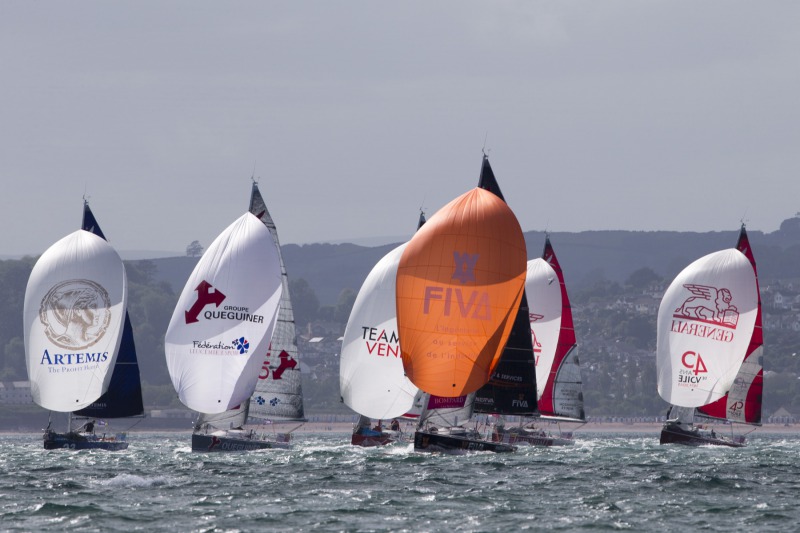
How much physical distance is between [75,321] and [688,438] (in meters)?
27.9

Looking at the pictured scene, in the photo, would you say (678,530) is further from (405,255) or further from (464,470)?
(405,255)

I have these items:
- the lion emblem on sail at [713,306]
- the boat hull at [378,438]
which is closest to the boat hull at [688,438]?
the lion emblem on sail at [713,306]

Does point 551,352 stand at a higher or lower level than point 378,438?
higher

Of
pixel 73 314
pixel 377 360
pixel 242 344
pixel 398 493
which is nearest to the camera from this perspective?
pixel 398 493

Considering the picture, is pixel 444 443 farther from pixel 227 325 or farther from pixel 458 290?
pixel 227 325

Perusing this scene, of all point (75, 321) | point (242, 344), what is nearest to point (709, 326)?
point (242, 344)

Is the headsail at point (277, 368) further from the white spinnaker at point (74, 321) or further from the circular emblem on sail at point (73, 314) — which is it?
the circular emblem on sail at point (73, 314)

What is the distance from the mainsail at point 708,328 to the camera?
71875 millimetres

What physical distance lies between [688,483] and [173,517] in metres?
16.8

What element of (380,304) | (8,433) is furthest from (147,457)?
(8,433)

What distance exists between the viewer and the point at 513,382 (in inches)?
2426

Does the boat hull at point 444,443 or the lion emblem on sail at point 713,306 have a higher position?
the lion emblem on sail at point 713,306

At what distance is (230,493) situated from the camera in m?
43.6

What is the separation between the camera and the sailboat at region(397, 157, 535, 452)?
53531 mm
